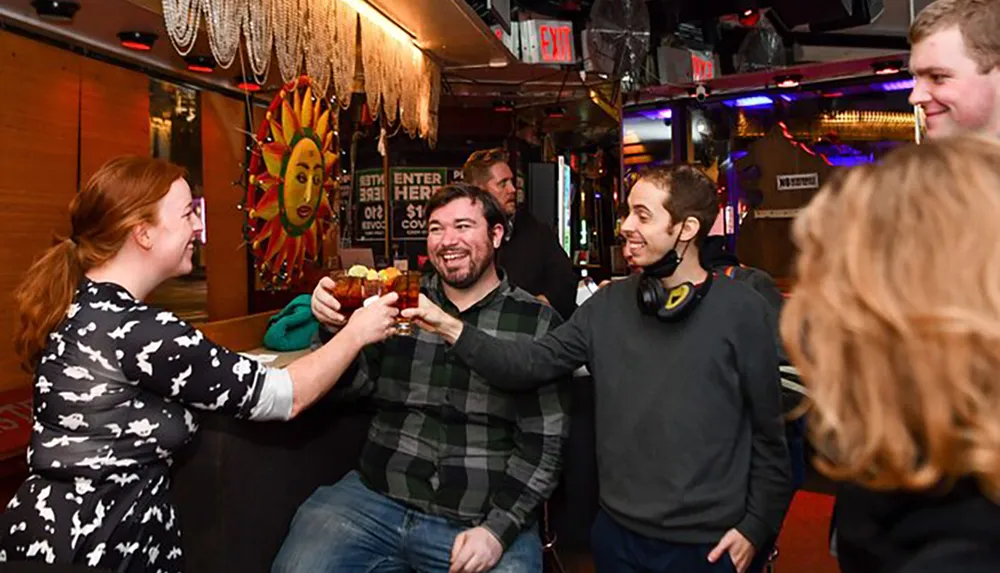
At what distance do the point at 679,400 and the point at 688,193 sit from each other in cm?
54

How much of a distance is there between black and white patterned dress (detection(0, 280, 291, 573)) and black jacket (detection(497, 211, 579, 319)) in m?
2.03

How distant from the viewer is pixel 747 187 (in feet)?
17.6

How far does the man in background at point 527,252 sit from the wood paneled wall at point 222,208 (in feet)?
10.7

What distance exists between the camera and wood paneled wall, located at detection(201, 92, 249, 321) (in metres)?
6.14

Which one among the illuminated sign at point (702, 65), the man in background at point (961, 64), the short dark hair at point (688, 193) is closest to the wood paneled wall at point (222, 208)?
the illuminated sign at point (702, 65)

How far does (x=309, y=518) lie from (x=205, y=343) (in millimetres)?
681

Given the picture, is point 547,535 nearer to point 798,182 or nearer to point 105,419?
point 105,419

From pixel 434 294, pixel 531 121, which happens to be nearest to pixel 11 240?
pixel 434 294

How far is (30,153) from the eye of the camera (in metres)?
4.65

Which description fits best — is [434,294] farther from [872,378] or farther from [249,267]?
[249,267]

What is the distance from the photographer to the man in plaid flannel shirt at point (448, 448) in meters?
1.99

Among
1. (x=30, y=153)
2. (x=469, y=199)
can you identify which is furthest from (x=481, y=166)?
(x=30, y=153)

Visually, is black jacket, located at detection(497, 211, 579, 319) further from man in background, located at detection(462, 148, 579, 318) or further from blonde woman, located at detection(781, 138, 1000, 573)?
blonde woman, located at detection(781, 138, 1000, 573)

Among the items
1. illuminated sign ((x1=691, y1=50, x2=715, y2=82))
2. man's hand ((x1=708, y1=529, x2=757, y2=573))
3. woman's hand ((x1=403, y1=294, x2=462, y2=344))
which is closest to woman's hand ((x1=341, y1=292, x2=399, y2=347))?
woman's hand ((x1=403, y1=294, x2=462, y2=344))
